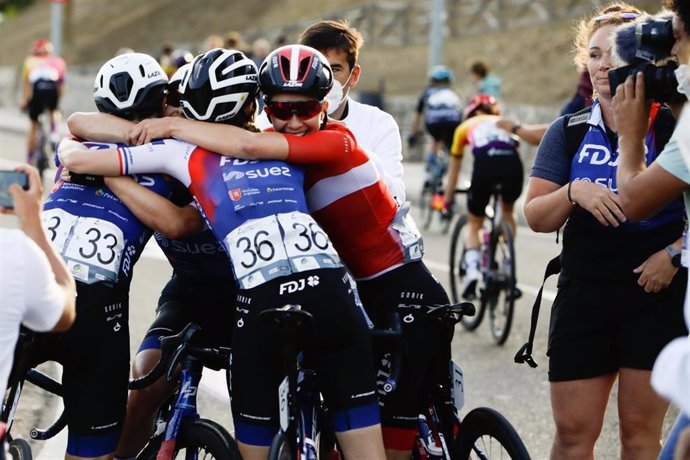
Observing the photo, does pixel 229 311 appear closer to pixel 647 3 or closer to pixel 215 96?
pixel 215 96

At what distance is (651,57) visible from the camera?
4.20 metres

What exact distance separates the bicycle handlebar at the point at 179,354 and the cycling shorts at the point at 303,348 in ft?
0.83

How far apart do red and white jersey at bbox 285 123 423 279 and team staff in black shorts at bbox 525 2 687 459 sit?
1.75 feet

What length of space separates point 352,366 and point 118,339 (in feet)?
2.95

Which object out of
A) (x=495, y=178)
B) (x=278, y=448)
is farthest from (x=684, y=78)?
(x=495, y=178)

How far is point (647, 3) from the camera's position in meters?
30.5

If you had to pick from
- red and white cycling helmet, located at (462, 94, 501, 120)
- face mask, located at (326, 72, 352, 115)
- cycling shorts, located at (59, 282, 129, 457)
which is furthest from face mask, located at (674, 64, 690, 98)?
red and white cycling helmet, located at (462, 94, 501, 120)

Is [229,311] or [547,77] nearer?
[229,311]

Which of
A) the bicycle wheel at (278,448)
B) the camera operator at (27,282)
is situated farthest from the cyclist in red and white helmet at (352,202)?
the camera operator at (27,282)

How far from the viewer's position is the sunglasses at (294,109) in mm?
4629

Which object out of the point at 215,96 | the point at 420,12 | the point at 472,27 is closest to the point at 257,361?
the point at 215,96

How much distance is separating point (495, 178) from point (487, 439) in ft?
17.5

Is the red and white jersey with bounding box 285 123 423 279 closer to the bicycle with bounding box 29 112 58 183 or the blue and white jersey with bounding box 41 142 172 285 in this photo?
the blue and white jersey with bounding box 41 142 172 285

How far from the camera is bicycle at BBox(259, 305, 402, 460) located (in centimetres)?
431
